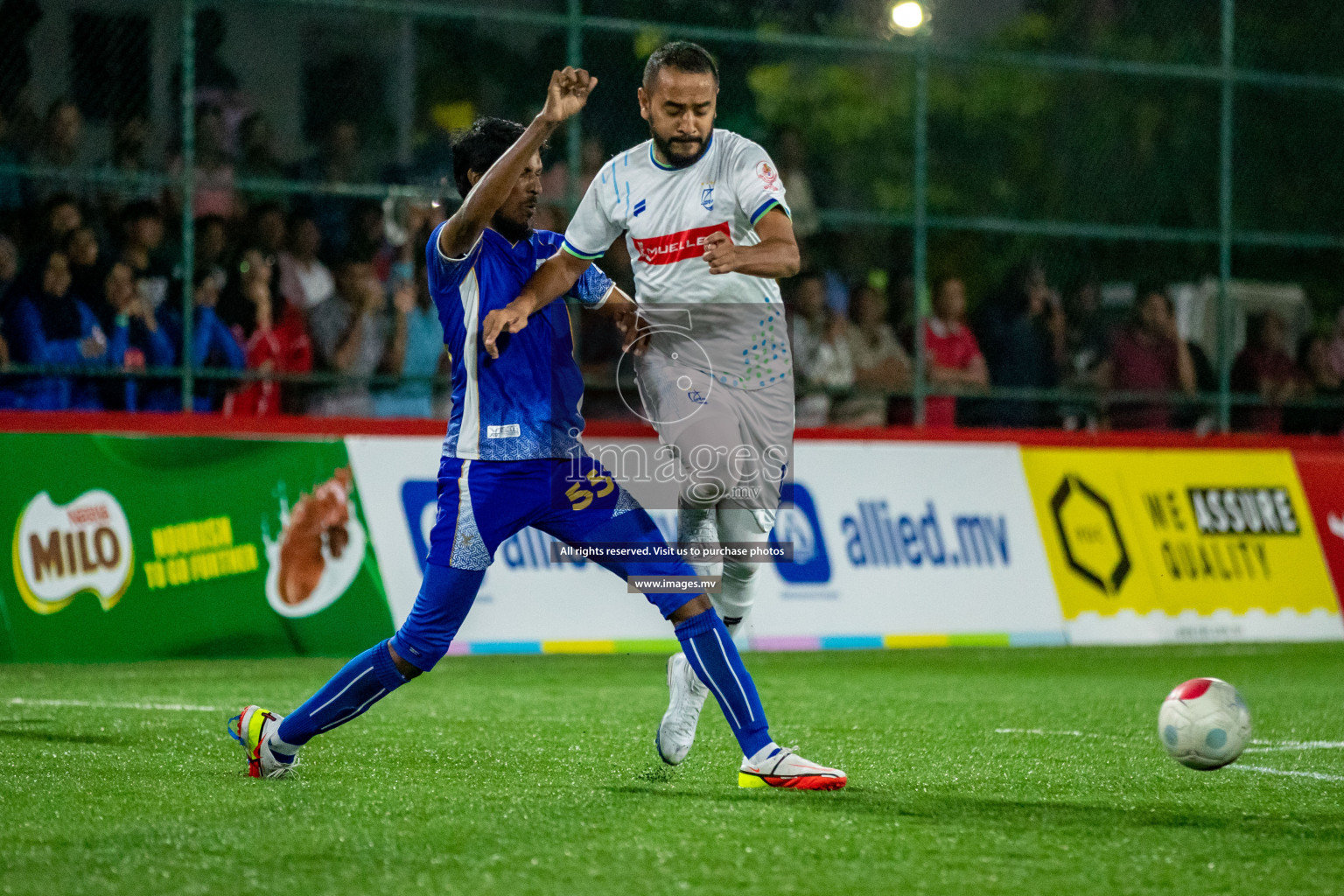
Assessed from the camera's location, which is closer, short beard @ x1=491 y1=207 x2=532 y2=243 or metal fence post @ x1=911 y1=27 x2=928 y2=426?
short beard @ x1=491 y1=207 x2=532 y2=243

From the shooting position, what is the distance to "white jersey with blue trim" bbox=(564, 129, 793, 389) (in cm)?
559

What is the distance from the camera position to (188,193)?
11.7 metres

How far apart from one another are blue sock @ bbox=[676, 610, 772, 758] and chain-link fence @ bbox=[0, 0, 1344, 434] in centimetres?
688

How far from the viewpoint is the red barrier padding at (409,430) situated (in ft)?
34.2

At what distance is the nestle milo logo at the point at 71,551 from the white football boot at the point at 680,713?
5014 mm

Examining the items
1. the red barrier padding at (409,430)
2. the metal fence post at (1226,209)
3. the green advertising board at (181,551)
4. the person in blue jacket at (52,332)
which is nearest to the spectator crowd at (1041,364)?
the metal fence post at (1226,209)

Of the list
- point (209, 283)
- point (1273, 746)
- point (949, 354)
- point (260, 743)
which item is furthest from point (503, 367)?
point (949, 354)

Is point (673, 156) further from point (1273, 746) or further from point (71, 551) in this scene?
point (71, 551)

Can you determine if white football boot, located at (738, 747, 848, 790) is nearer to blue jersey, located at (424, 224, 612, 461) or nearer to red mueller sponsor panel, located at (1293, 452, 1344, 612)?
blue jersey, located at (424, 224, 612, 461)

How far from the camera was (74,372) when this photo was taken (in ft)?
36.1

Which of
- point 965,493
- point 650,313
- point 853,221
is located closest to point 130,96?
point 853,221

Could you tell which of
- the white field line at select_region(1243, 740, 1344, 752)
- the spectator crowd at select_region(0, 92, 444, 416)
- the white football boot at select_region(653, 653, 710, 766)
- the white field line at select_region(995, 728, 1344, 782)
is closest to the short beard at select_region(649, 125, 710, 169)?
the white football boot at select_region(653, 653, 710, 766)

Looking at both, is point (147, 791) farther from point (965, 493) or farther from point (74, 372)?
point (965, 493)

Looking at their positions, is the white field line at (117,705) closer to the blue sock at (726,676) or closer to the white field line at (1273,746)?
the blue sock at (726,676)
